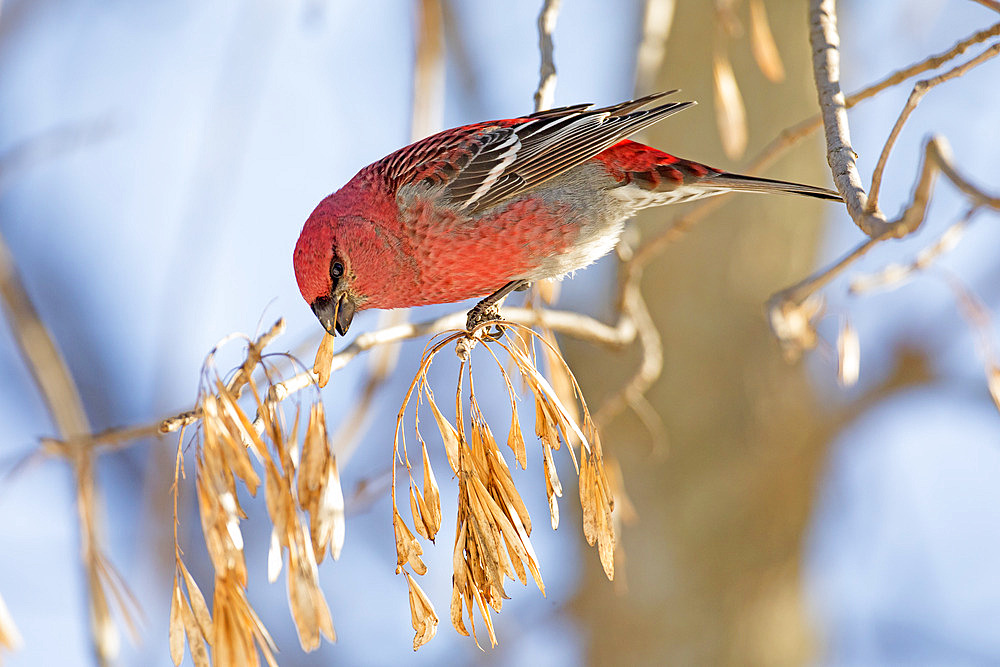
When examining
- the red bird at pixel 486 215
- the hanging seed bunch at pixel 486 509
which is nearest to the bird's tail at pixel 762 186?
the red bird at pixel 486 215

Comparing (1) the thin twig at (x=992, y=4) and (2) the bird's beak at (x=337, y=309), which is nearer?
(1) the thin twig at (x=992, y=4)

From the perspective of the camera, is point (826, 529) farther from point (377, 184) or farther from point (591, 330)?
point (377, 184)

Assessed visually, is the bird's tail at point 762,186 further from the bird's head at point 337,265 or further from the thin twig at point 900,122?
the bird's head at point 337,265

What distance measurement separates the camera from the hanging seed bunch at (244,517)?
110cm

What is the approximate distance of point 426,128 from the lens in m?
2.36

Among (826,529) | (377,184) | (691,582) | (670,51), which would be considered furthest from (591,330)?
(826,529)

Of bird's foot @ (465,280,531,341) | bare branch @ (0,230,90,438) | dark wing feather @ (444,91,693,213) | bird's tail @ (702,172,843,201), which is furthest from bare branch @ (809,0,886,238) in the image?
bare branch @ (0,230,90,438)

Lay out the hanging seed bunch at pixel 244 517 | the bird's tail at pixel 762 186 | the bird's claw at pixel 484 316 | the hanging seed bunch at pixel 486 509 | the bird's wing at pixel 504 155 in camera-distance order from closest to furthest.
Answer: the hanging seed bunch at pixel 244 517 < the hanging seed bunch at pixel 486 509 < the bird's tail at pixel 762 186 < the bird's claw at pixel 484 316 < the bird's wing at pixel 504 155

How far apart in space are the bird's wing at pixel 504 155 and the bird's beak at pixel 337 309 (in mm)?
348

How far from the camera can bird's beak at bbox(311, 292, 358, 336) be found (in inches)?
88.0

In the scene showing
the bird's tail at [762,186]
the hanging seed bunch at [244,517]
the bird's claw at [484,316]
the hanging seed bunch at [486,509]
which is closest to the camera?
the hanging seed bunch at [244,517]

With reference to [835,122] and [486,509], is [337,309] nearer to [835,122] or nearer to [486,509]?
[486,509]

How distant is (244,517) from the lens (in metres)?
1.16

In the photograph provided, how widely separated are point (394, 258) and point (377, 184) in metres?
0.23
